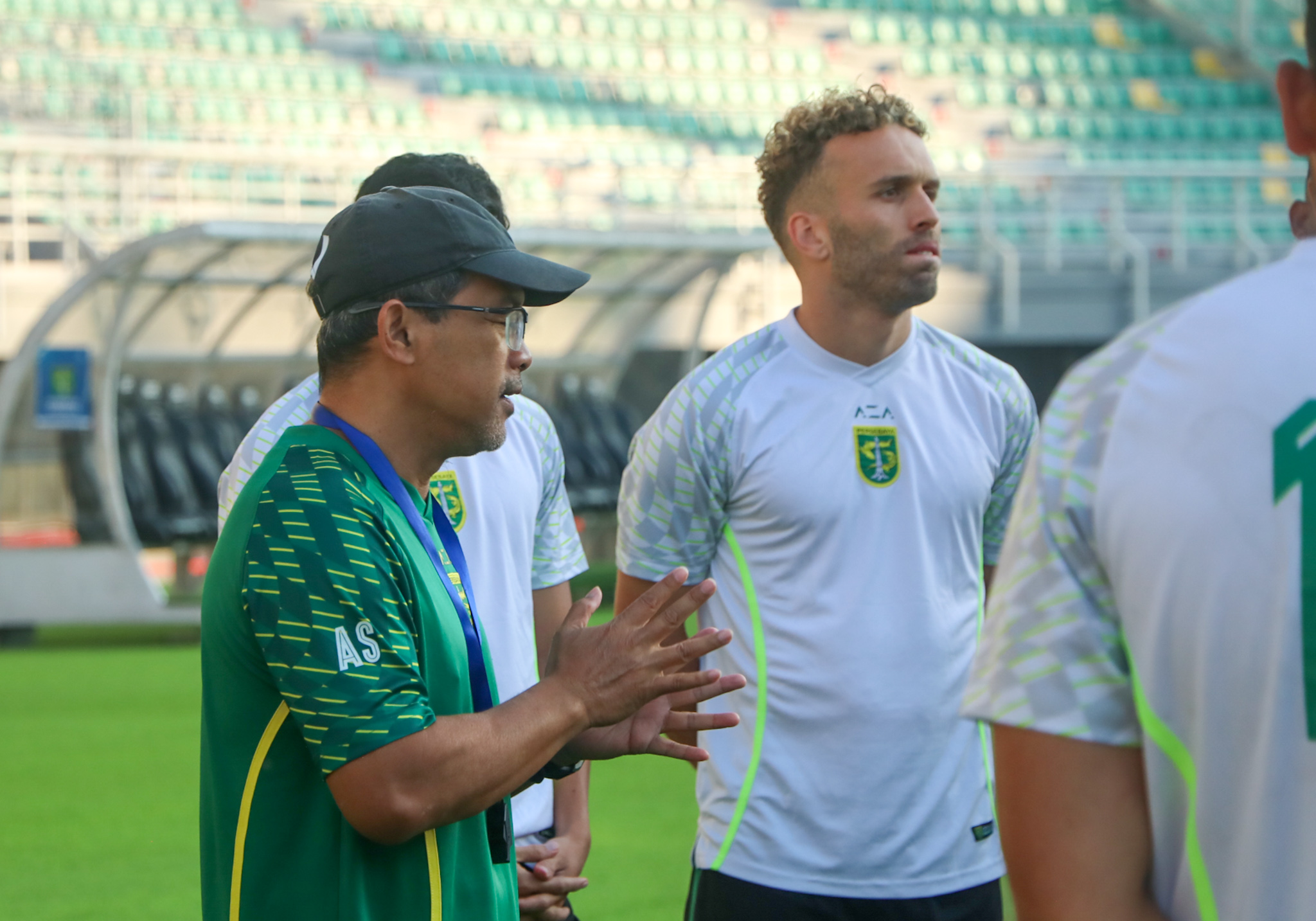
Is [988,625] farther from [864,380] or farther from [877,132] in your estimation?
[877,132]

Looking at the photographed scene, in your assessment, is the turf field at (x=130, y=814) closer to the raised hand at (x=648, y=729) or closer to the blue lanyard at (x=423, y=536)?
the raised hand at (x=648, y=729)

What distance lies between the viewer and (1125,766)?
3.22ft

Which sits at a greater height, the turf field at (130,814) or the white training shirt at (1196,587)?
the white training shirt at (1196,587)

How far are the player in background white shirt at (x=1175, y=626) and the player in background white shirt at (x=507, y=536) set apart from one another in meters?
1.47

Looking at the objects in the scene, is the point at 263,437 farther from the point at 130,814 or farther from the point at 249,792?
the point at 130,814

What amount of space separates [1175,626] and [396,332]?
3.36 feet

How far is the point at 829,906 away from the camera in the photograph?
239 centimetres

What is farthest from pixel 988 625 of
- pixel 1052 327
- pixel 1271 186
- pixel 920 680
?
pixel 1271 186

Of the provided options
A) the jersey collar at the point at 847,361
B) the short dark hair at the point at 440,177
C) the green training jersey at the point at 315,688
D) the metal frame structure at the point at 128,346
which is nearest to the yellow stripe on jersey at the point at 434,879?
the green training jersey at the point at 315,688

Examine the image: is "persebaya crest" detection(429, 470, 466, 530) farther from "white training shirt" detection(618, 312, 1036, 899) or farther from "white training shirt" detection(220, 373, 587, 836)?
"white training shirt" detection(618, 312, 1036, 899)

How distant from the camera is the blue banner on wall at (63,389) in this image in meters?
9.80

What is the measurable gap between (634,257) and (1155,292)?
605cm

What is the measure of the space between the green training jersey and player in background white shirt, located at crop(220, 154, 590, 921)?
0.76 m

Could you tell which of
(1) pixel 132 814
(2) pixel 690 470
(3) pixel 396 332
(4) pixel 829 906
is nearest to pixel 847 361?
(2) pixel 690 470
